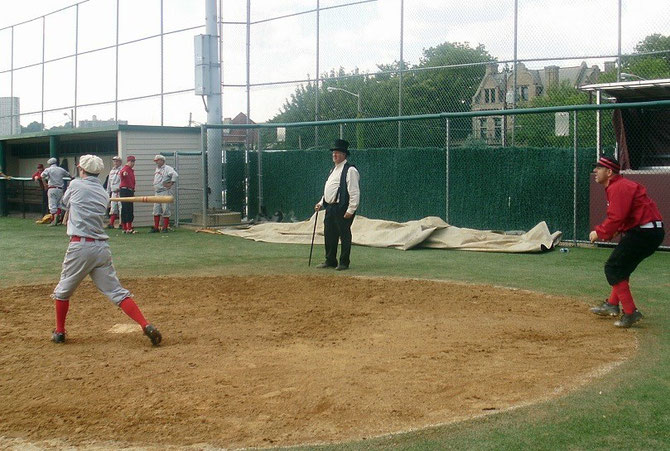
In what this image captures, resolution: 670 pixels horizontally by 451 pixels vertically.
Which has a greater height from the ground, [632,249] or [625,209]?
[625,209]

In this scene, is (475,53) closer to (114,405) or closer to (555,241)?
(555,241)

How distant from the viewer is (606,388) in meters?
5.90

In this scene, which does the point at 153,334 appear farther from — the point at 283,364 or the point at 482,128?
the point at 482,128

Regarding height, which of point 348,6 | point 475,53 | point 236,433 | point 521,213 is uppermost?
point 348,6

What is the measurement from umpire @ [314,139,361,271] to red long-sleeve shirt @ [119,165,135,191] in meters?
8.27

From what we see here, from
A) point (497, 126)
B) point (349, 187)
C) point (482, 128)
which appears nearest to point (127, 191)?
point (349, 187)

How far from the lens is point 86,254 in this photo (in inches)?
304

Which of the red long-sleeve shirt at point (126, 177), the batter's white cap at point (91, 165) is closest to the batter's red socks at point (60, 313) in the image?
the batter's white cap at point (91, 165)

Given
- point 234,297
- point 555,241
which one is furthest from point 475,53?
point 234,297

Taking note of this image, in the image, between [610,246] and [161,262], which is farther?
[610,246]

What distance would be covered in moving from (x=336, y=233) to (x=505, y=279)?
9.54 feet

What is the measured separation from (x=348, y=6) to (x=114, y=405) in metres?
19.3

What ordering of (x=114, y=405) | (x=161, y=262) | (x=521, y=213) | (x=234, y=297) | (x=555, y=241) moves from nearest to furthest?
1. (x=114, y=405)
2. (x=234, y=297)
3. (x=161, y=262)
4. (x=555, y=241)
5. (x=521, y=213)

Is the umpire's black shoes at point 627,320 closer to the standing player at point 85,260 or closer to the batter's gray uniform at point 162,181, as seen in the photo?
the standing player at point 85,260
